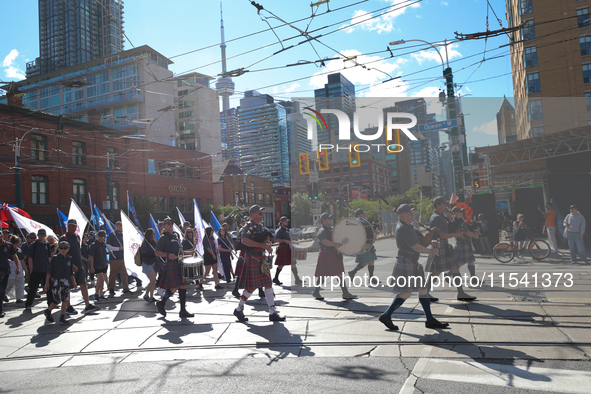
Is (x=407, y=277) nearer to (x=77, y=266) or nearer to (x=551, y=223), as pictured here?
(x=551, y=223)

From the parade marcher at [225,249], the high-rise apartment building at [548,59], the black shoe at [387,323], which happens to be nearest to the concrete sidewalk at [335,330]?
the black shoe at [387,323]

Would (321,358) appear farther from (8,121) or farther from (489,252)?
(8,121)

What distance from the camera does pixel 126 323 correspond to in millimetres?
7660

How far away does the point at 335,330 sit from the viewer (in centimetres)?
646

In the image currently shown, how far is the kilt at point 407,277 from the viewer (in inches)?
239

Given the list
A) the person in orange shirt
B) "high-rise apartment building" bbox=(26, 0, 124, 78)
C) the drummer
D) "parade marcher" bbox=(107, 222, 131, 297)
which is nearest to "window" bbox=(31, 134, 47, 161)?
"parade marcher" bbox=(107, 222, 131, 297)

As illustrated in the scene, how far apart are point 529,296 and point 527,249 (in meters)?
1.67

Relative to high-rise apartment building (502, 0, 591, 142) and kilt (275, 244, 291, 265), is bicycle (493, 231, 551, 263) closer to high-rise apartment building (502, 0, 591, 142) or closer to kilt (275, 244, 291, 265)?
high-rise apartment building (502, 0, 591, 142)

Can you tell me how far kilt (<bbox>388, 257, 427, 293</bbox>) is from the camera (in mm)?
6078

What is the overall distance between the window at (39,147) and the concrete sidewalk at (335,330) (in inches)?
1064

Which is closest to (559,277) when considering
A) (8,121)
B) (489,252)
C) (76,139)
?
(489,252)

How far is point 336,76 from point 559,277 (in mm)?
7166

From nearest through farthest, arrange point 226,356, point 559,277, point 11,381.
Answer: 1. point 11,381
2. point 226,356
3. point 559,277

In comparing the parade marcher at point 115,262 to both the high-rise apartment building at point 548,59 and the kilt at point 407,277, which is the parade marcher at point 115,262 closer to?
the kilt at point 407,277
